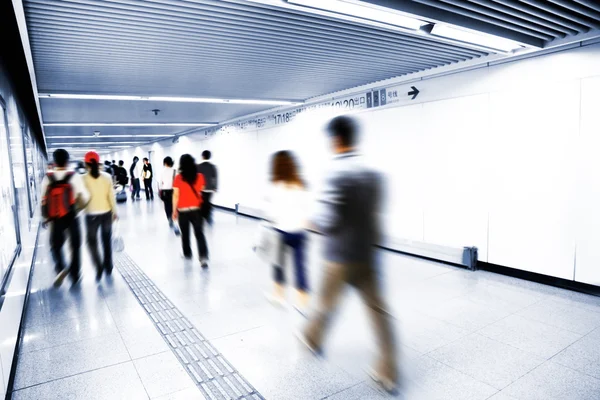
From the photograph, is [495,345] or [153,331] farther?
[153,331]

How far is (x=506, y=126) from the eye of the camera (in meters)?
5.08

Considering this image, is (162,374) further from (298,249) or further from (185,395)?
(298,249)

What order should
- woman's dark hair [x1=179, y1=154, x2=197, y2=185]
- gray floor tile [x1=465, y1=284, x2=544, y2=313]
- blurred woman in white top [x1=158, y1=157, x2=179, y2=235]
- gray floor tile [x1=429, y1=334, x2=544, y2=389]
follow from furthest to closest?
blurred woman in white top [x1=158, y1=157, x2=179, y2=235], woman's dark hair [x1=179, y1=154, x2=197, y2=185], gray floor tile [x1=465, y1=284, x2=544, y2=313], gray floor tile [x1=429, y1=334, x2=544, y2=389]

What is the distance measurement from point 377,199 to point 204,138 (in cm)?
1284

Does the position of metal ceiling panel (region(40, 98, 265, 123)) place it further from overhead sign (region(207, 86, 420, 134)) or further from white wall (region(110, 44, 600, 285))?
white wall (region(110, 44, 600, 285))

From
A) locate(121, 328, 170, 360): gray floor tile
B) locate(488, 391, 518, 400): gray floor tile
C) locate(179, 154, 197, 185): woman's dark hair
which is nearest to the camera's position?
locate(488, 391, 518, 400): gray floor tile

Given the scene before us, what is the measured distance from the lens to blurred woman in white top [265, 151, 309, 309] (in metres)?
3.64

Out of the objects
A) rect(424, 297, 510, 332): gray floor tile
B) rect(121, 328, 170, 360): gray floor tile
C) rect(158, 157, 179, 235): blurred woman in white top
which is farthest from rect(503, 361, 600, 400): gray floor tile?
rect(158, 157, 179, 235): blurred woman in white top

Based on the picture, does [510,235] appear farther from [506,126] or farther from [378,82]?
[378,82]

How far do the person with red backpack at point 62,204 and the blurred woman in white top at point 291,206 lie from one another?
8.04 feet

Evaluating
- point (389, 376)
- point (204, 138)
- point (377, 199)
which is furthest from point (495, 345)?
point (204, 138)

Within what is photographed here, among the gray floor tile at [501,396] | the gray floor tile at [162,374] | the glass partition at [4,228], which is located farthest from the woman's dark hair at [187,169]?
the gray floor tile at [501,396]

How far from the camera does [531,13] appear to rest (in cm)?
352

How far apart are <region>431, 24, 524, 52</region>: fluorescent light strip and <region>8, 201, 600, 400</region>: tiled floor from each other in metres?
2.51
